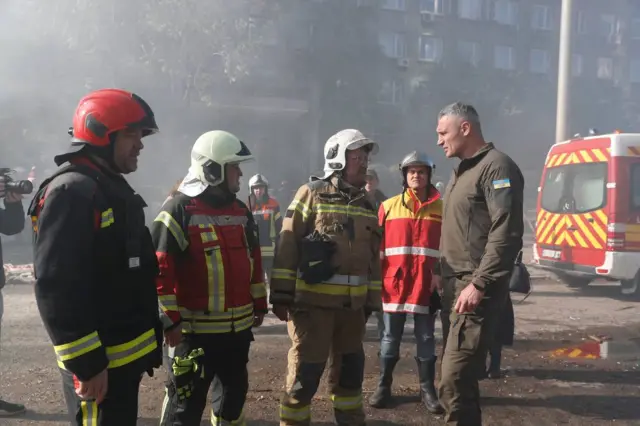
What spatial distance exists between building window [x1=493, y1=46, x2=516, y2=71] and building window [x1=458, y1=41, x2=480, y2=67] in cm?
157

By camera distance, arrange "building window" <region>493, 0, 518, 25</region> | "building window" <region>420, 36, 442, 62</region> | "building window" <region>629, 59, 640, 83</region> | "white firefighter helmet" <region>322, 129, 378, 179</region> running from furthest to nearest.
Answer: "building window" <region>629, 59, 640, 83</region> < "building window" <region>493, 0, 518, 25</region> < "building window" <region>420, 36, 442, 62</region> < "white firefighter helmet" <region>322, 129, 378, 179</region>

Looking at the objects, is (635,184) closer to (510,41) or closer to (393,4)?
(393,4)

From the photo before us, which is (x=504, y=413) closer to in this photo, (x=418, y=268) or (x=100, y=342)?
(x=418, y=268)

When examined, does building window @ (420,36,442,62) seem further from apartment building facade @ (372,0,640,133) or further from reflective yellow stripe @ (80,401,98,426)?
reflective yellow stripe @ (80,401,98,426)

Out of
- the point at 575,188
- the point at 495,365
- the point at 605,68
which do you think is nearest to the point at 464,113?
the point at 495,365

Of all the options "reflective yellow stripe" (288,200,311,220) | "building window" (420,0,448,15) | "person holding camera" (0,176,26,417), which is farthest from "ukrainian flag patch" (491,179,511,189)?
"building window" (420,0,448,15)

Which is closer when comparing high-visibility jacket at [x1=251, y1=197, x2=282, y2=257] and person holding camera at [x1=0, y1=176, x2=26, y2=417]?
person holding camera at [x1=0, y1=176, x2=26, y2=417]

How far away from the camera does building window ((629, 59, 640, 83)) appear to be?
37125 mm

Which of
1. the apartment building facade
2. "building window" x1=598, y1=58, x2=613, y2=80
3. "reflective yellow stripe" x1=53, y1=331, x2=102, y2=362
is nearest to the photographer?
"reflective yellow stripe" x1=53, y1=331, x2=102, y2=362

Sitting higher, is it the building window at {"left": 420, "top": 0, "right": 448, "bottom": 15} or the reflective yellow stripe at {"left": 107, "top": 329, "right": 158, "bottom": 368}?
the building window at {"left": 420, "top": 0, "right": 448, "bottom": 15}

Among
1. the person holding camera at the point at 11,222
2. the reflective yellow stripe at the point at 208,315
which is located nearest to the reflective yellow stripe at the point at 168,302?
the reflective yellow stripe at the point at 208,315

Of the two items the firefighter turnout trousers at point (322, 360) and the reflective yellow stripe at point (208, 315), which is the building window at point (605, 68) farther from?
the reflective yellow stripe at point (208, 315)

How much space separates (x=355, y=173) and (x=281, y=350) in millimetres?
2731

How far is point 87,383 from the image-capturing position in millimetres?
1934
